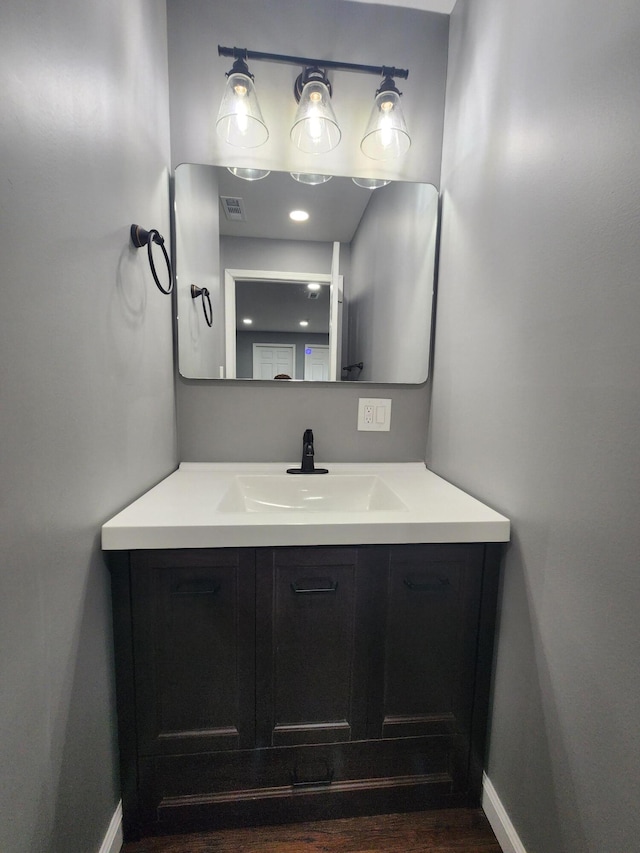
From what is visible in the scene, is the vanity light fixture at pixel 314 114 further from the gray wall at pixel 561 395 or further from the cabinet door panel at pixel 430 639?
the cabinet door panel at pixel 430 639

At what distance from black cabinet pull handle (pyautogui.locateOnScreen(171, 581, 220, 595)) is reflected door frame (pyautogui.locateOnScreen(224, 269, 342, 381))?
77cm

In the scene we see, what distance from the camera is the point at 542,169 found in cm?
79

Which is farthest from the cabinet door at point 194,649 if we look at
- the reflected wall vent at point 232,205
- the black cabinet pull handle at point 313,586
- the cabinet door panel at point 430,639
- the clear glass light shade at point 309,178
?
the clear glass light shade at point 309,178

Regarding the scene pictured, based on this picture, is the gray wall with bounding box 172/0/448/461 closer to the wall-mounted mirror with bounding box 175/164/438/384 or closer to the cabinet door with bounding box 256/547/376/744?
the wall-mounted mirror with bounding box 175/164/438/384

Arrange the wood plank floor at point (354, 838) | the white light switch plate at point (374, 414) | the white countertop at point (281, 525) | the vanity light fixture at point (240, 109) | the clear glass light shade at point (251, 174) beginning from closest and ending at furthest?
1. the white countertop at point (281, 525)
2. the wood plank floor at point (354, 838)
3. the vanity light fixture at point (240, 109)
4. the clear glass light shade at point (251, 174)
5. the white light switch plate at point (374, 414)

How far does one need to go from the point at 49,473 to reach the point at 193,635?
529mm

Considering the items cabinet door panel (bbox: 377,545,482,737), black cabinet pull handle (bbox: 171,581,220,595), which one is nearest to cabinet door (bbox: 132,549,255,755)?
black cabinet pull handle (bbox: 171,581,220,595)

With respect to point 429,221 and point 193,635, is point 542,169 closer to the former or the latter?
point 429,221

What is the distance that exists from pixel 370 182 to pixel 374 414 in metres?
0.88

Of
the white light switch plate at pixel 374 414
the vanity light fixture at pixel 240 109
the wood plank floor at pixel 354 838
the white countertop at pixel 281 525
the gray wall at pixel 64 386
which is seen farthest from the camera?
the white light switch plate at pixel 374 414

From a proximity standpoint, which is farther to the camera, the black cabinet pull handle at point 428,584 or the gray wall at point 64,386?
the black cabinet pull handle at point 428,584

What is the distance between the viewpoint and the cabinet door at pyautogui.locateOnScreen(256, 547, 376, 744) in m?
0.88

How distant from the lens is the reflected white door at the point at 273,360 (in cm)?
134

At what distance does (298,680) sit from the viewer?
0.91 m
